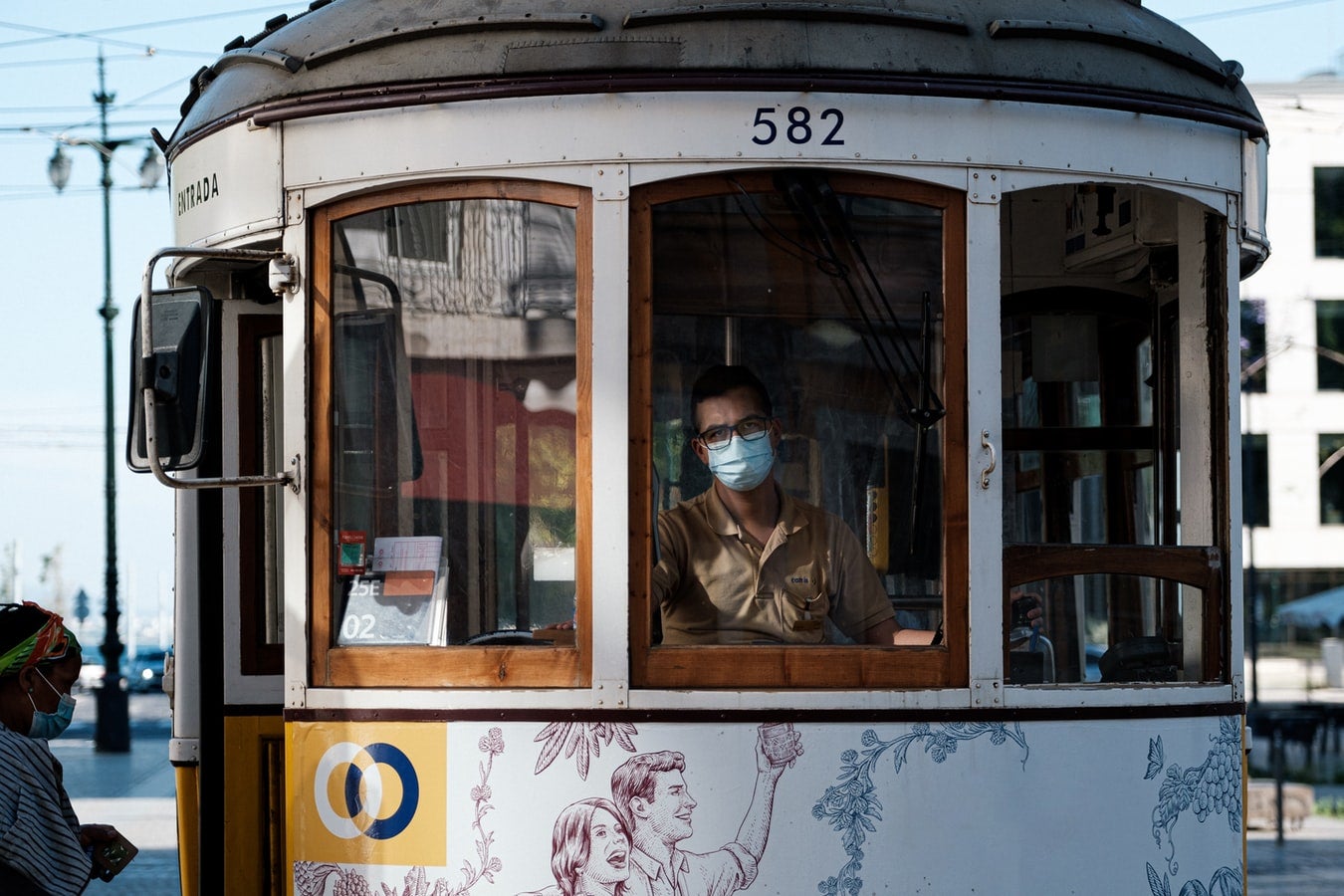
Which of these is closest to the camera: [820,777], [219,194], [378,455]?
[820,777]

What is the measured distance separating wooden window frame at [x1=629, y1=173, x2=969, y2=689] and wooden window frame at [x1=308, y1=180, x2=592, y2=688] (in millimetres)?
114

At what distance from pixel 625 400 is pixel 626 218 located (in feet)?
1.40

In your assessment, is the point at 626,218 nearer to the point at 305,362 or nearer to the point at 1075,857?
the point at 305,362

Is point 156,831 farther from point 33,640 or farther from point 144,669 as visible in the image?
point 144,669

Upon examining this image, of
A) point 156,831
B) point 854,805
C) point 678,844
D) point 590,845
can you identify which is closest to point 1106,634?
point 854,805

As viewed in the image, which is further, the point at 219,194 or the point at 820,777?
the point at 219,194

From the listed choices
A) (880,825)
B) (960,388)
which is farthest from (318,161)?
(880,825)

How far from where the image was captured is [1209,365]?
4746 millimetres

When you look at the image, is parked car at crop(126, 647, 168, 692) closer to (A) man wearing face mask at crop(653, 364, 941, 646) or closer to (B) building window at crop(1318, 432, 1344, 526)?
(B) building window at crop(1318, 432, 1344, 526)

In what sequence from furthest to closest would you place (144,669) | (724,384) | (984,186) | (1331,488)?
(144,669), (1331,488), (724,384), (984,186)

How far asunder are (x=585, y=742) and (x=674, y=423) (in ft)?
2.60

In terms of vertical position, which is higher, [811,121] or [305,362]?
[811,121]

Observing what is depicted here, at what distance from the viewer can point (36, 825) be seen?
14.1 feet

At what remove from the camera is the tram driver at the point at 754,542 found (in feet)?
14.3
